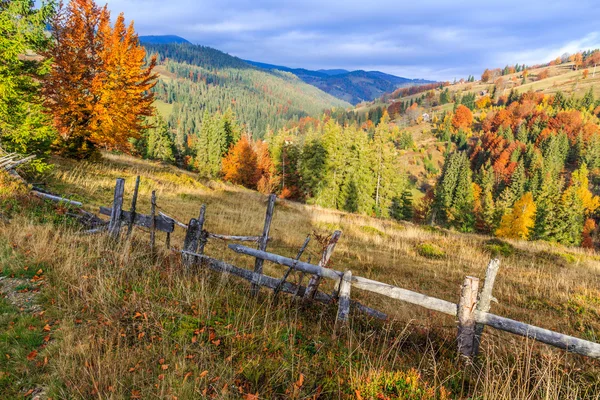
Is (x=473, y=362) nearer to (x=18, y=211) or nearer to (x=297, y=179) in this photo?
(x=18, y=211)

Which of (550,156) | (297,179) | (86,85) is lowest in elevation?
(297,179)

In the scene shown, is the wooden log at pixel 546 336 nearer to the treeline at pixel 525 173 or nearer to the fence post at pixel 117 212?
the fence post at pixel 117 212

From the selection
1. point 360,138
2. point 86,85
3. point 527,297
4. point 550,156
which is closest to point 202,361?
point 527,297

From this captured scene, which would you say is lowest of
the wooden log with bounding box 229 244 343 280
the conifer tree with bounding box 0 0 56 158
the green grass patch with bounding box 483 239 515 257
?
the green grass patch with bounding box 483 239 515 257

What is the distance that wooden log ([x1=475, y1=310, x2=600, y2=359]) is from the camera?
349cm

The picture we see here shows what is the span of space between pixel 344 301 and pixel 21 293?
5.38 m

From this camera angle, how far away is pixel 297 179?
55625 mm

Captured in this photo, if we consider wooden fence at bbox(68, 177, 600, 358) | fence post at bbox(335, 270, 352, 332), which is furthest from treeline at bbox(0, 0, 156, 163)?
fence post at bbox(335, 270, 352, 332)

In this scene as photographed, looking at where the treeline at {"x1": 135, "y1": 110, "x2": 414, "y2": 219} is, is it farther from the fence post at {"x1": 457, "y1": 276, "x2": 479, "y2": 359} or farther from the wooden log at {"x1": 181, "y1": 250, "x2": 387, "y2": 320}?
the fence post at {"x1": 457, "y1": 276, "x2": 479, "y2": 359}

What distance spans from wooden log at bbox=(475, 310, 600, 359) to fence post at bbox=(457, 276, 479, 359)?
0.10 m

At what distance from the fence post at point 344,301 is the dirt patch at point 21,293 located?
4639 mm

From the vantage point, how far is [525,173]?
102m

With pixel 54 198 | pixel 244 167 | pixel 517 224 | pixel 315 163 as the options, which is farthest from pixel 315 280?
pixel 517 224

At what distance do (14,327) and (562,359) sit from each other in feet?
26.4
